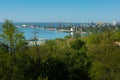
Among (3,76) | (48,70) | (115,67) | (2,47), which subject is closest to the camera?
(3,76)

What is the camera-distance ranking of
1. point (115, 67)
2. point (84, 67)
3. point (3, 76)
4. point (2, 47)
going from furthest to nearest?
point (84, 67)
point (115, 67)
point (2, 47)
point (3, 76)

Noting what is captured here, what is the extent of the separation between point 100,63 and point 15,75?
9134 millimetres

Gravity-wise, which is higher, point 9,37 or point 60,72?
point 9,37

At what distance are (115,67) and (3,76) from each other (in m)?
10.8

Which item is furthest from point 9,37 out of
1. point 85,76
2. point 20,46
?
point 85,76

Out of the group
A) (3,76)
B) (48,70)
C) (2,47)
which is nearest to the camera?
(3,76)

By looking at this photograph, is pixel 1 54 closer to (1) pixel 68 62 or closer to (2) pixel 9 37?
(2) pixel 9 37

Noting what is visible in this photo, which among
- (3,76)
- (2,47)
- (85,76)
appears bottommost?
(85,76)

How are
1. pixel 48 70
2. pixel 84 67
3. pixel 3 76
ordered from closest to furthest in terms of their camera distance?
pixel 3 76
pixel 48 70
pixel 84 67

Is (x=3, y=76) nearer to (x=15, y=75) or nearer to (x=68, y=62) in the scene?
(x=15, y=75)

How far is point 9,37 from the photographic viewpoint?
28.0 meters

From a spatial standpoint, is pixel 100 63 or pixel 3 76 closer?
pixel 3 76

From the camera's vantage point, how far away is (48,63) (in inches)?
1503

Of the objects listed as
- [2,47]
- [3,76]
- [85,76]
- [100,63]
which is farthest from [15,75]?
[85,76]
